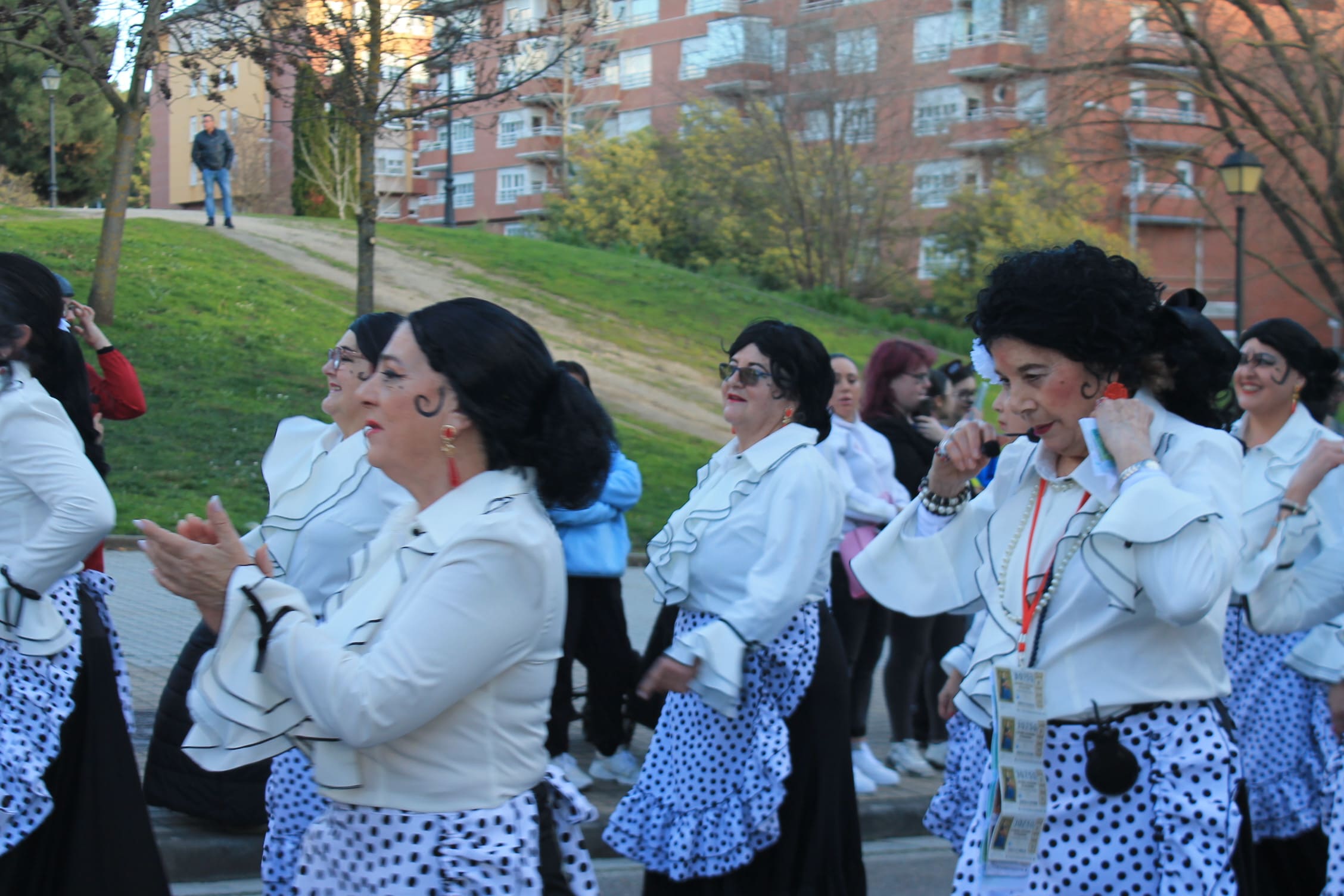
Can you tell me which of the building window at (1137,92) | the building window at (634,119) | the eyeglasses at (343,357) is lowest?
the eyeglasses at (343,357)

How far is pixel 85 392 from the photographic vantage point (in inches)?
152

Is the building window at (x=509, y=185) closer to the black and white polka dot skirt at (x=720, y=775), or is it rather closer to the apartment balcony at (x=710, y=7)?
the apartment balcony at (x=710, y=7)

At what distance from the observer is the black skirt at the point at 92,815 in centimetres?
350

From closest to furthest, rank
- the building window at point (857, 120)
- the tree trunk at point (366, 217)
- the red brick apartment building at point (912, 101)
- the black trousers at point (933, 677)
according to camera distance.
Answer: the black trousers at point (933, 677)
the tree trunk at point (366, 217)
the red brick apartment building at point (912, 101)
the building window at point (857, 120)

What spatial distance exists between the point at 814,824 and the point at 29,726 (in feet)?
7.78

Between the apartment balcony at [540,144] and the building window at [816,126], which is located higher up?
the apartment balcony at [540,144]

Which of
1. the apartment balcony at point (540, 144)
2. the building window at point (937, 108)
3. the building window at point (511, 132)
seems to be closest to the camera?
the building window at point (937, 108)

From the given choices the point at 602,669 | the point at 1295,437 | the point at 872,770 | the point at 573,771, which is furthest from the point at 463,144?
the point at 1295,437

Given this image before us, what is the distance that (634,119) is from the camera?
181 ft

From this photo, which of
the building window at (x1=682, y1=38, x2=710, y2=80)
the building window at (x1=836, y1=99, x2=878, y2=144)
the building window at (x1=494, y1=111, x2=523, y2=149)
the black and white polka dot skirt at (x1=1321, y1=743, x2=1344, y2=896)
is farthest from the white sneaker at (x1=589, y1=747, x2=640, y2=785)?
the building window at (x1=494, y1=111, x2=523, y2=149)

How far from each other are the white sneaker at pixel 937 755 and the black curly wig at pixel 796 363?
308 centimetres

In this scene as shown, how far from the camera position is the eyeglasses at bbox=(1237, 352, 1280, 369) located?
16.9ft

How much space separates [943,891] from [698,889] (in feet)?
5.30

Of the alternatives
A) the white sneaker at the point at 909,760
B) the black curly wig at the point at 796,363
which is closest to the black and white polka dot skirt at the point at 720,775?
the black curly wig at the point at 796,363
